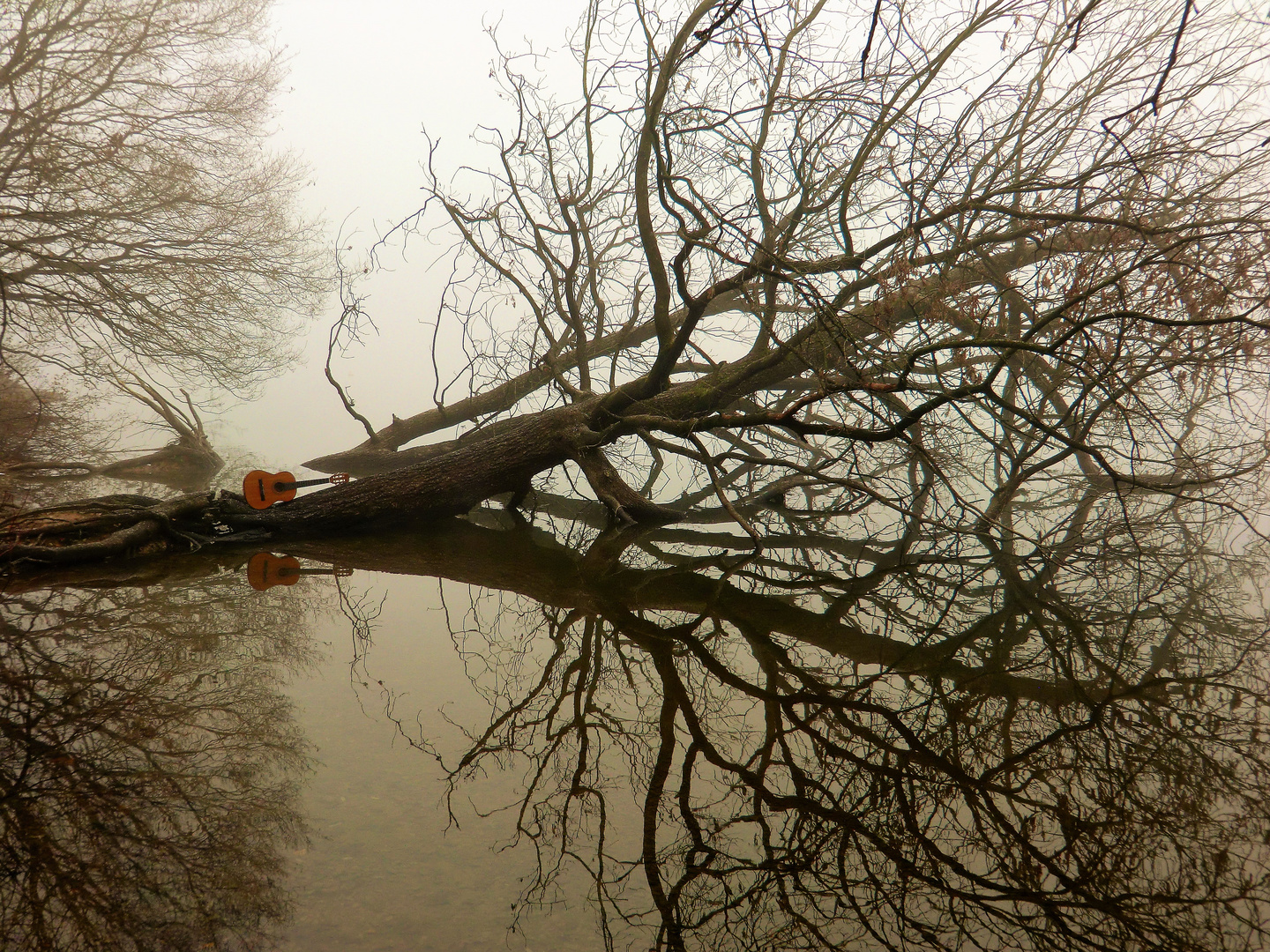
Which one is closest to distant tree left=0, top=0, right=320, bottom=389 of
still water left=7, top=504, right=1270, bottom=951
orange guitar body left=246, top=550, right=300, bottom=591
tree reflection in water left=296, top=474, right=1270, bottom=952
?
orange guitar body left=246, top=550, right=300, bottom=591

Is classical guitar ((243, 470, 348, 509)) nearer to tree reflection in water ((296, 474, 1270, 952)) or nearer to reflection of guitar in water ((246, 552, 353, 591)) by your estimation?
reflection of guitar in water ((246, 552, 353, 591))

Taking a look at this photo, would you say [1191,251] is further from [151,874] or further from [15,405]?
[15,405]

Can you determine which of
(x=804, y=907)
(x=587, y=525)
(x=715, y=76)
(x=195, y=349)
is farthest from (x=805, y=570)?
(x=195, y=349)

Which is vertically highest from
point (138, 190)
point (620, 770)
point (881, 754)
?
point (138, 190)

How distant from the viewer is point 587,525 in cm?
787

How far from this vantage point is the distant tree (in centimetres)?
830

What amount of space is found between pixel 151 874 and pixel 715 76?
6783 millimetres

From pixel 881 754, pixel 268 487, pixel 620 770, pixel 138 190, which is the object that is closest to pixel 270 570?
pixel 268 487

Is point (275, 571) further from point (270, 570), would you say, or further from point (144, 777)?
point (144, 777)

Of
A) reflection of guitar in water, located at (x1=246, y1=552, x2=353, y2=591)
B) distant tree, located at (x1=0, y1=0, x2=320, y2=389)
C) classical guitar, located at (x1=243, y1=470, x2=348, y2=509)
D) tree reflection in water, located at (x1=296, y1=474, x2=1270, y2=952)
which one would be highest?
distant tree, located at (x1=0, y1=0, x2=320, y2=389)

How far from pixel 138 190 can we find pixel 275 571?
6.14 metres

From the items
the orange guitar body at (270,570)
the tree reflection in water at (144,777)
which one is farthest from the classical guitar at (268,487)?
the tree reflection in water at (144,777)

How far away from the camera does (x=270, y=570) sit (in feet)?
17.5

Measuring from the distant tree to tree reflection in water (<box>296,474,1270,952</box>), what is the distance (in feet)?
21.1
